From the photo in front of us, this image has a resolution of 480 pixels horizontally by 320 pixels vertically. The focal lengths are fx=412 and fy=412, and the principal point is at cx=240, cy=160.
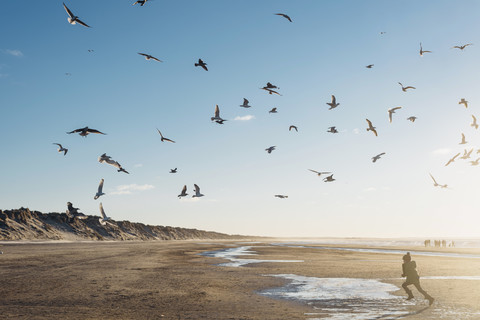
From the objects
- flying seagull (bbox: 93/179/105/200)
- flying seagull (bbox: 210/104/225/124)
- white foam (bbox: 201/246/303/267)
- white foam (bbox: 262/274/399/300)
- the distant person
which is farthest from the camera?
white foam (bbox: 201/246/303/267)

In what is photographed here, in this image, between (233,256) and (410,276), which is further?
(233,256)

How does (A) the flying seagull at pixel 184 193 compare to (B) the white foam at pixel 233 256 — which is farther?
(B) the white foam at pixel 233 256

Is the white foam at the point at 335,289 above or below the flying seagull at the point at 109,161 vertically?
below

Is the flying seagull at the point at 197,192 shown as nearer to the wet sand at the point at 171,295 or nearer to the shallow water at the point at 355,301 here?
the wet sand at the point at 171,295

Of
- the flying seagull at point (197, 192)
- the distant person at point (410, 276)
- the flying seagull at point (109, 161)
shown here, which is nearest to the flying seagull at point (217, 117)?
the flying seagull at point (197, 192)

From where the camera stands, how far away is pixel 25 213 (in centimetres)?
10169

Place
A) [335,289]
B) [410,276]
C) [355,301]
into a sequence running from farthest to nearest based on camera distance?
[335,289] < [410,276] < [355,301]

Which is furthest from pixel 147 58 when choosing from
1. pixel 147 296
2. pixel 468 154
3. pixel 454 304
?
pixel 468 154

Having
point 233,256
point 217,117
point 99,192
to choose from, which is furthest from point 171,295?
point 233,256

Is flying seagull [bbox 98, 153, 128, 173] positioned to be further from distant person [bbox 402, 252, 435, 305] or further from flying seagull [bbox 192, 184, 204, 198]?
distant person [bbox 402, 252, 435, 305]

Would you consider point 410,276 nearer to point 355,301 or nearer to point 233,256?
point 355,301

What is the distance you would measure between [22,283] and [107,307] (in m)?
8.02

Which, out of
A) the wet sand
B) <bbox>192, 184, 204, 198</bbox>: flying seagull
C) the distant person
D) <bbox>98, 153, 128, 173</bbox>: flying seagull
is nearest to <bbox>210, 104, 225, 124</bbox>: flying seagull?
<bbox>192, 184, 204, 198</bbox>: flying seagull

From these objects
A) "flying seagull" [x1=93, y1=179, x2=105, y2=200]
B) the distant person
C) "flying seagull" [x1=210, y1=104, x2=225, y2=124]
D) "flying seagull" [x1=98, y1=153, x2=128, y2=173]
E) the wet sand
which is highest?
"flying seagull" [x1=210, y1=104, x2=225, y2=124]
